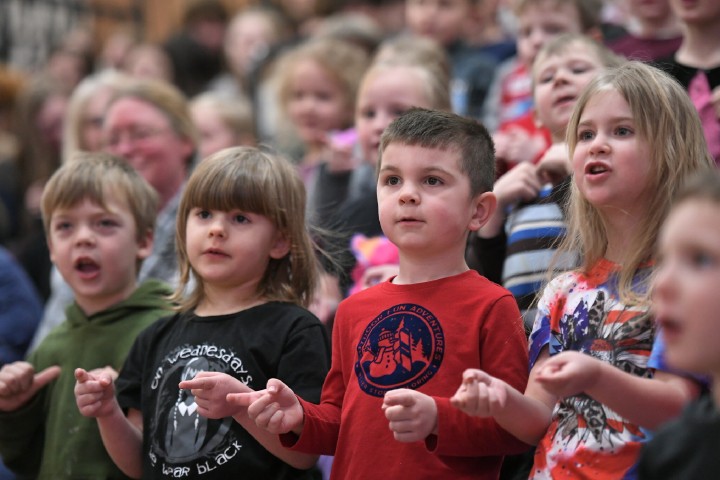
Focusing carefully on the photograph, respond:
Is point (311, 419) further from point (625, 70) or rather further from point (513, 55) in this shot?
point (513, 55)

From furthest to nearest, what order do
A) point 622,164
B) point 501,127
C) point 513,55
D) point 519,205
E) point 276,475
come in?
point 513,55 < point 501,127 < point 519,205 < point 276,475 < point 622,164

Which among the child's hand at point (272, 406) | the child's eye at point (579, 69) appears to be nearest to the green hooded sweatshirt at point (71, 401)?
the child's hand at point (272, 406)

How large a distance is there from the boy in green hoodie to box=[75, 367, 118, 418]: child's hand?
0.32 meters

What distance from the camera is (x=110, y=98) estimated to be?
5.04 m

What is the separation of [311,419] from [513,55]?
12.0 ft

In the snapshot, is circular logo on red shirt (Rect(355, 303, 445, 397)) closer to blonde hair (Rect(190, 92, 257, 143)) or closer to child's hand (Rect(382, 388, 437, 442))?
child's hand (Rect(382, 388, 437, 442))

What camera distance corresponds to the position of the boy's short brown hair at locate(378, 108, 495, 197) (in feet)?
8.93

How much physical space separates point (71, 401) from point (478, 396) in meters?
1.66

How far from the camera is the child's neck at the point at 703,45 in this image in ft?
12.1

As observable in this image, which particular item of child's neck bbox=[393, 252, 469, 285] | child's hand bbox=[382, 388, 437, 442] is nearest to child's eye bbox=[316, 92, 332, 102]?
child's neck bbox=[393, 252, 469, 285]

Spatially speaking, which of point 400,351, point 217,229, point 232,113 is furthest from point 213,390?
point 232,113

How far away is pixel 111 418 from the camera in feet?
10.2

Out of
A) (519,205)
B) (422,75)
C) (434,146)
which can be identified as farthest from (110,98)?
(434,146)

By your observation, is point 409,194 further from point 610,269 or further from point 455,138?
point 610,269
